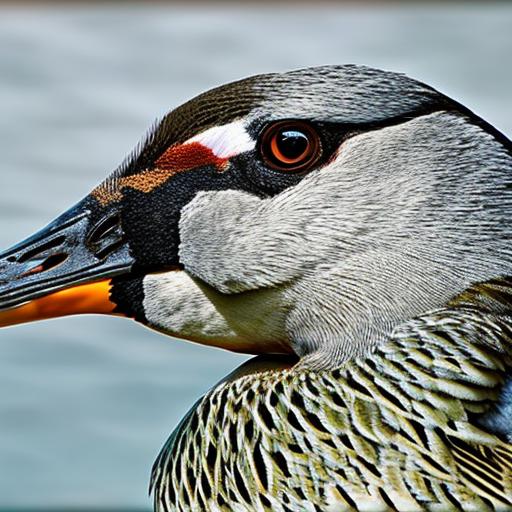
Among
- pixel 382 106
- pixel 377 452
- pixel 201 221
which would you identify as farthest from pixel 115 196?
pixel 377 452

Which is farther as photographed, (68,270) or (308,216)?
(68,270)

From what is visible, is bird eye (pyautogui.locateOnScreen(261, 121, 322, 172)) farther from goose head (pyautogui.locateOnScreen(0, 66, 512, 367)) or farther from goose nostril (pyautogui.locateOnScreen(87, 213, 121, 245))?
goose nostril (pyautogui.locateOnScreen(87, 213, 121, 245))

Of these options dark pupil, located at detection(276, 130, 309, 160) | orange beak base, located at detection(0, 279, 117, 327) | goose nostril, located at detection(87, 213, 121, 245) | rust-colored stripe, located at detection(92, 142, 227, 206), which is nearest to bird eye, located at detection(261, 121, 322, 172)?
dark pupil, located at detection(276, 130, 309, 160)

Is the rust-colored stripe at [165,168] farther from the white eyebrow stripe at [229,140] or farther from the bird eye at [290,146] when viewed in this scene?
the bird eye at [290,146]

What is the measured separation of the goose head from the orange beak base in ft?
0.06

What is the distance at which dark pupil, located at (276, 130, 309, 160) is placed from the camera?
3.46 meters

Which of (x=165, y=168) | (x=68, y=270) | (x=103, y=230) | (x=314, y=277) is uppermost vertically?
(x=165, y=168)

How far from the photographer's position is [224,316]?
361cm

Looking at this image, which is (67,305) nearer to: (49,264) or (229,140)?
(49,264)

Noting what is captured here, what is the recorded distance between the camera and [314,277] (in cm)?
347

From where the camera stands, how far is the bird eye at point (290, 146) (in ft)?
11.4

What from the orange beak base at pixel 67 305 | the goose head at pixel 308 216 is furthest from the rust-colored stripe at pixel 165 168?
the orange beak base at pixel 67 305

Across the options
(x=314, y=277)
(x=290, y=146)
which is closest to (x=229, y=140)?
(x=290, y=146)

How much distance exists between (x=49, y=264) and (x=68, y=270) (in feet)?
0.27
